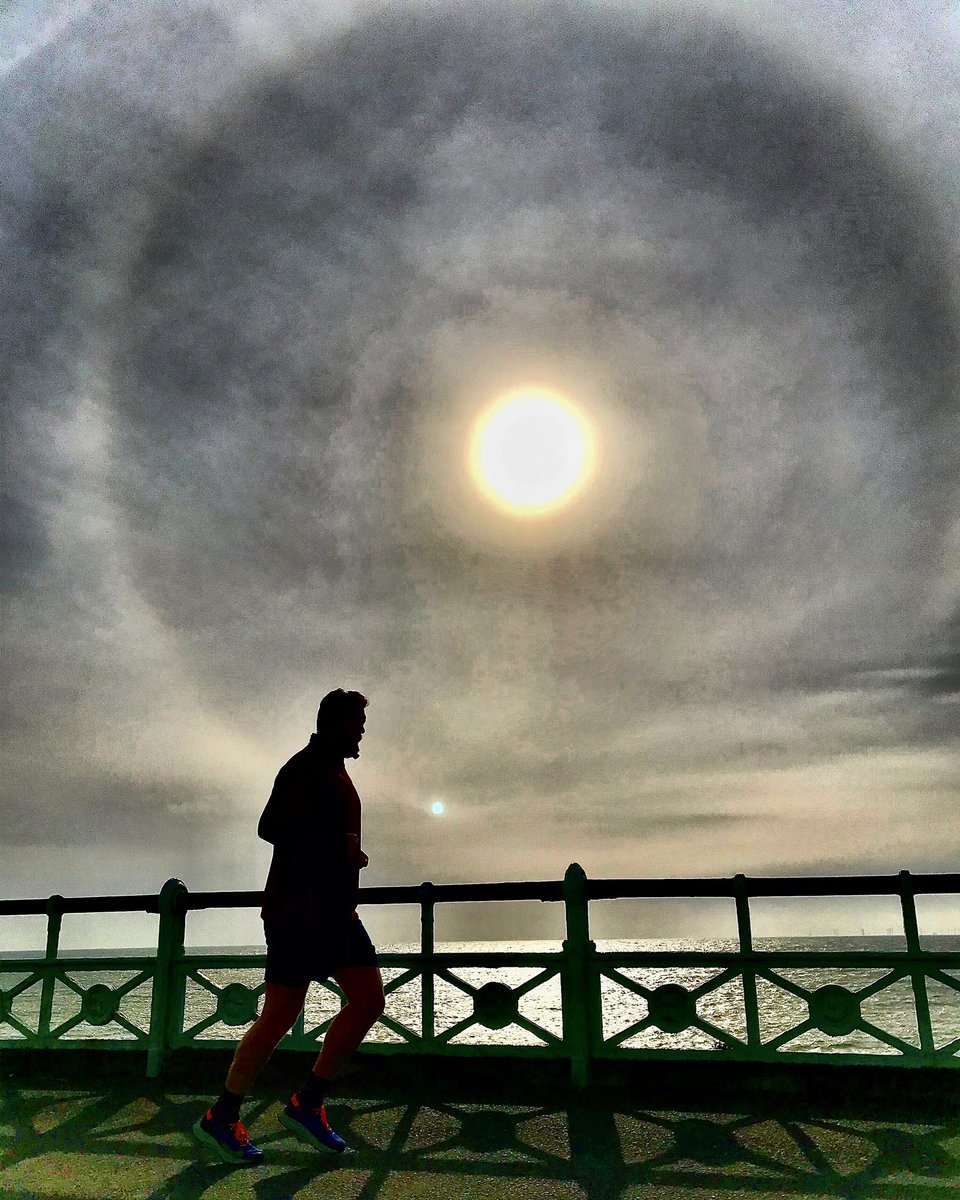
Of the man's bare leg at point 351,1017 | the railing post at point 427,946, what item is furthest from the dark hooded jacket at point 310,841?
the railing post at point 427,946

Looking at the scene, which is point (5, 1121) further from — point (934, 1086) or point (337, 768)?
point (934, 1086)

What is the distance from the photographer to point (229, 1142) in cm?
430

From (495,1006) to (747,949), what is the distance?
187cm

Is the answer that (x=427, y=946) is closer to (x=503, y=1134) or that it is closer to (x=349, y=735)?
(x=503, y=1134)

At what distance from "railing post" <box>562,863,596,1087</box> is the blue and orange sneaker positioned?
1904 mm

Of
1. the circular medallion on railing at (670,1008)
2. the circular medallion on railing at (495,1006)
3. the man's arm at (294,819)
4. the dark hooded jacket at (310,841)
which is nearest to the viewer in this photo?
the dark hooded jacket at (310,841)

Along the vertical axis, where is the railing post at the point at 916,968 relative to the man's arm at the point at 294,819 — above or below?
below

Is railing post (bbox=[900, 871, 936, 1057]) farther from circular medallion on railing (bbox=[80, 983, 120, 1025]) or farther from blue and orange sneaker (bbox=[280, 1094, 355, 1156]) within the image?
circular medallion on railing (bbox=[80, 983, 120, 1025])

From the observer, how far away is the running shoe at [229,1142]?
4281 mm

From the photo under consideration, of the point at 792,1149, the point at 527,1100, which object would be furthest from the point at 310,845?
the point at 792,1149

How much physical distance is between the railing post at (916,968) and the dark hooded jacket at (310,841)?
364 cm

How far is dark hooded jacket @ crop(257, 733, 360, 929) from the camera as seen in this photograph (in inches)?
181

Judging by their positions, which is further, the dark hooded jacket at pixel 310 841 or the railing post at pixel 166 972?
the railing post at pixel 166 972

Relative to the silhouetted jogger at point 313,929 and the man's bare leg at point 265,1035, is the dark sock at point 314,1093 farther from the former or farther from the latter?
the man's bare leg at point 265,1035
